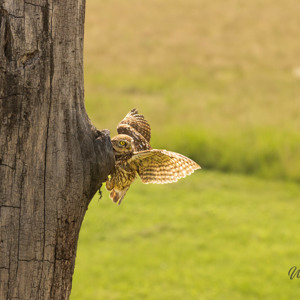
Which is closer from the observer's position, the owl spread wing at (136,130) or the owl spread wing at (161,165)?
the owl spread wing at (161,165)

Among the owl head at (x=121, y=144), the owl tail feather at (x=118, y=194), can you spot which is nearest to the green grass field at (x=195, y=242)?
the owl tail feather at (x=118, y=194)

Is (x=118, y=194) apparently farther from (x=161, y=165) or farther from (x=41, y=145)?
(x=41, y=145)

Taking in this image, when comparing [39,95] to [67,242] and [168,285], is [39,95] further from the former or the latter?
[168,285]

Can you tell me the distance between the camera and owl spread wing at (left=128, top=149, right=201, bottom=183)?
272 centimetres

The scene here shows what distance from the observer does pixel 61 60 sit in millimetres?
2303

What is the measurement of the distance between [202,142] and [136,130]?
925cm

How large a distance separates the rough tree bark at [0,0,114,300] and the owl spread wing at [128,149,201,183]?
1.28 ft

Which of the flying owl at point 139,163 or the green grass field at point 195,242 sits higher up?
the flying owl at point 139,163

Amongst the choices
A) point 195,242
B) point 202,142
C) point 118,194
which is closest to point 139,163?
point 118,194

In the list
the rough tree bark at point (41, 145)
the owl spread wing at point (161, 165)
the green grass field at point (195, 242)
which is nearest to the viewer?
the rough tree bark at point (41, 145)

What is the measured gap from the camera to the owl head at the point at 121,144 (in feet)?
8.94

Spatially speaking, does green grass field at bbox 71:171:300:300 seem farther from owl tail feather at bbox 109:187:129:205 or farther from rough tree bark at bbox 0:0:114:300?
rough tree bark at bbox 0:0:114:300

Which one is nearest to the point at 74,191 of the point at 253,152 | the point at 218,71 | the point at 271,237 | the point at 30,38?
the point at 30,38

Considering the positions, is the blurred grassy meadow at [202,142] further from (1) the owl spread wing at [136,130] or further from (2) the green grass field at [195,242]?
(1) the owl spread wing at [136,130]
